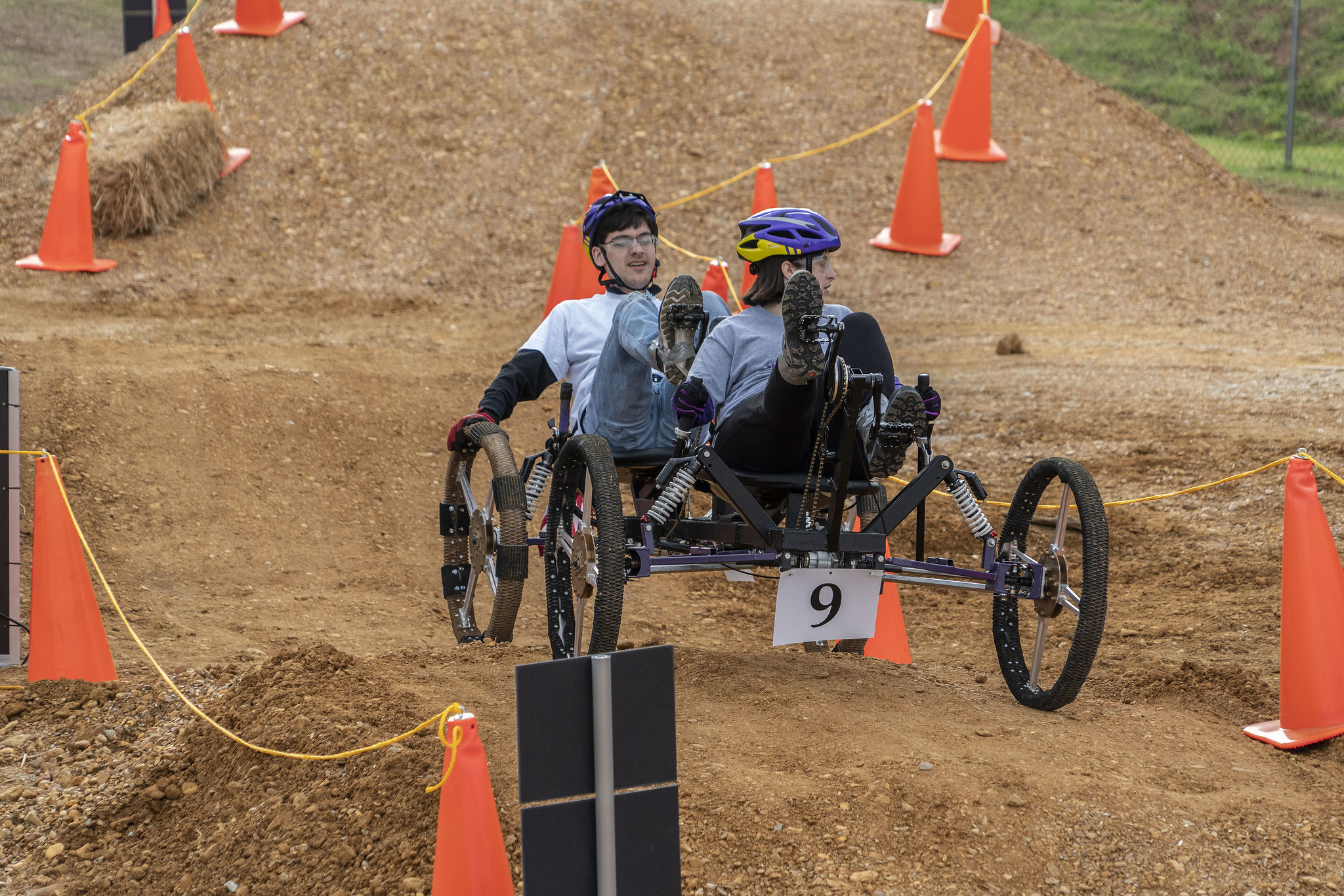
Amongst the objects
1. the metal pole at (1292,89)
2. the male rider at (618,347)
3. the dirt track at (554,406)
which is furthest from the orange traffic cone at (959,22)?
the male rider at (618,347)

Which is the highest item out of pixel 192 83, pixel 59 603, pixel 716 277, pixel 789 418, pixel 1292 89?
pixel 1292 89

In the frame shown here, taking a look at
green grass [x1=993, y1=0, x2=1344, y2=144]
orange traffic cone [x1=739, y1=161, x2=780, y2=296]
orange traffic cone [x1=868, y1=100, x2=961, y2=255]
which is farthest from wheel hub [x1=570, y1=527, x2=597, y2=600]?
green grass [x1=993, y1=0, x2=1344, y2=144]

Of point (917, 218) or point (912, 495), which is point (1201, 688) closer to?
point (912, 495)

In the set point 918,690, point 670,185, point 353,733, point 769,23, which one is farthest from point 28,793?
point 769,23

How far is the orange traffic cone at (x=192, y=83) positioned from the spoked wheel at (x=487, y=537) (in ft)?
26.8

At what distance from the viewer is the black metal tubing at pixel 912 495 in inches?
171

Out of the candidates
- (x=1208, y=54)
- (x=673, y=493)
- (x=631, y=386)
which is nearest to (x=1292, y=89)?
(x=1208, y=54)

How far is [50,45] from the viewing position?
2252 centimetres

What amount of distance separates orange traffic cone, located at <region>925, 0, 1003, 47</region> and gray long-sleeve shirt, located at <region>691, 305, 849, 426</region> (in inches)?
424

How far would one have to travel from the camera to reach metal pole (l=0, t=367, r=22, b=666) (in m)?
4.99

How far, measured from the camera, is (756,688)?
4539 mm

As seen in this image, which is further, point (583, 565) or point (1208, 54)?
point (1208, 54)

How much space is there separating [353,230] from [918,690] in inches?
349

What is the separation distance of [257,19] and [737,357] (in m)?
10.7
